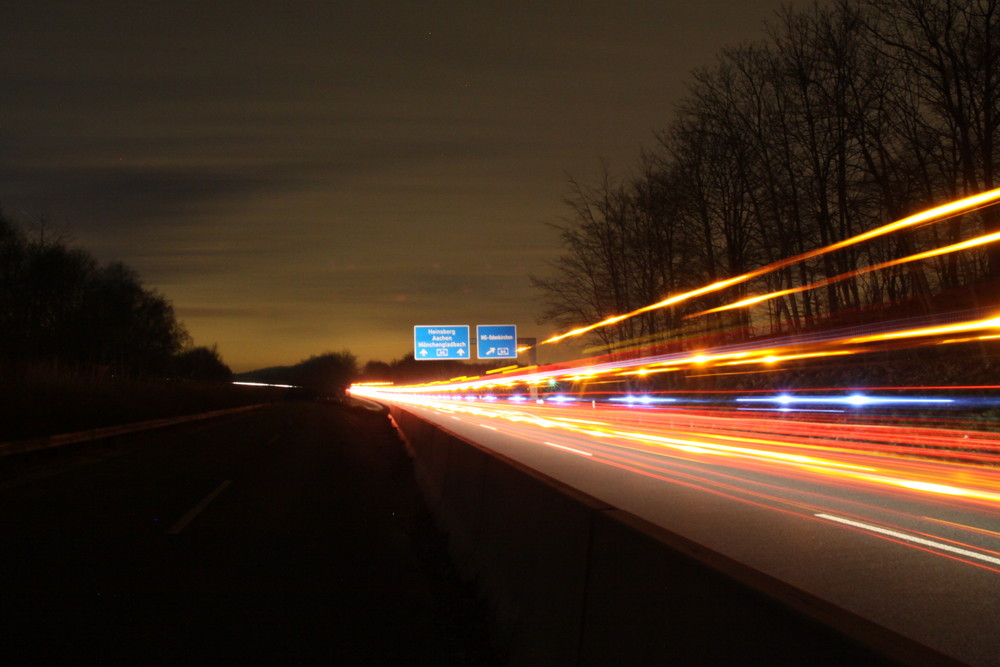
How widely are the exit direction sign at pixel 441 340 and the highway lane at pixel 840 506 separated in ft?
101

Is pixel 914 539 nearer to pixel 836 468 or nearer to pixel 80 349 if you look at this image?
pixel 836 468

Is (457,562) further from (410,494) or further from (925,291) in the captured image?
(925,291)

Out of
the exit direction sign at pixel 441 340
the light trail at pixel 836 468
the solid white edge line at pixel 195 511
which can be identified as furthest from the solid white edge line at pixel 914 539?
the exit direction sign at pixel 441 340

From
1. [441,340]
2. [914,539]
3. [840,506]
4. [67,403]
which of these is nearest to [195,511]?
[840,506]

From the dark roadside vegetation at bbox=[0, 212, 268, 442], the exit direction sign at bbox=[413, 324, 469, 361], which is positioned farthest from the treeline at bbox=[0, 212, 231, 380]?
the exit direction sign at bbox=[413, 324, 469, 361]

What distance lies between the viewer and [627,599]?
3.62 m

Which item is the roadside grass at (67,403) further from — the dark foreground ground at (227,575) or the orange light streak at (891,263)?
the orange light streak at (891,263)

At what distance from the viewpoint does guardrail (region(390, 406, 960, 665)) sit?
2490 millimetres

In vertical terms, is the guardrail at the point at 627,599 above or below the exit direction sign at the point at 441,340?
below

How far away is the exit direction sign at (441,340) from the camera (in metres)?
53.5

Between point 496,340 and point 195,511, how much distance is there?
144 feet

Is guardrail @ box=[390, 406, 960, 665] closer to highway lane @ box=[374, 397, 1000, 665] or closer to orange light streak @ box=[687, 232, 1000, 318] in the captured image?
highway lane @ box=[374, 397, 1000, 665]

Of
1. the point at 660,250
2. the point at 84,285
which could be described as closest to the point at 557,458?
the point at 660,250

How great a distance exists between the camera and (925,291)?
2192 centimetres
